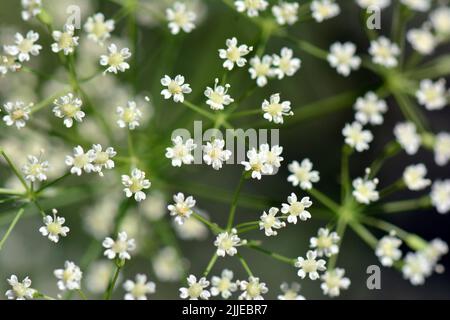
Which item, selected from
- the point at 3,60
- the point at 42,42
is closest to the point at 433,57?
the point at 42,42

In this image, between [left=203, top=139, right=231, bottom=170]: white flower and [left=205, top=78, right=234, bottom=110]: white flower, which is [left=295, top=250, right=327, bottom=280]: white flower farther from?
[left=205, top=78, right=234, bottom=110]: white flower

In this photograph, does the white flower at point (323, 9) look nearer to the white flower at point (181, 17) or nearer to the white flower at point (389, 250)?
the white flower at point (181, 17)

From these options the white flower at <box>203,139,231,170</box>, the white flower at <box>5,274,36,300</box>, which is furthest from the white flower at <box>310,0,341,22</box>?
the white flower at <box>5,274,36,300</box>

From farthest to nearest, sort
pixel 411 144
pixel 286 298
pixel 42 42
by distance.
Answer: pixel 42 42, pixel 286 298, pixel 411 144

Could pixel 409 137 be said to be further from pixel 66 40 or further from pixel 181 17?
pixel 66 40
